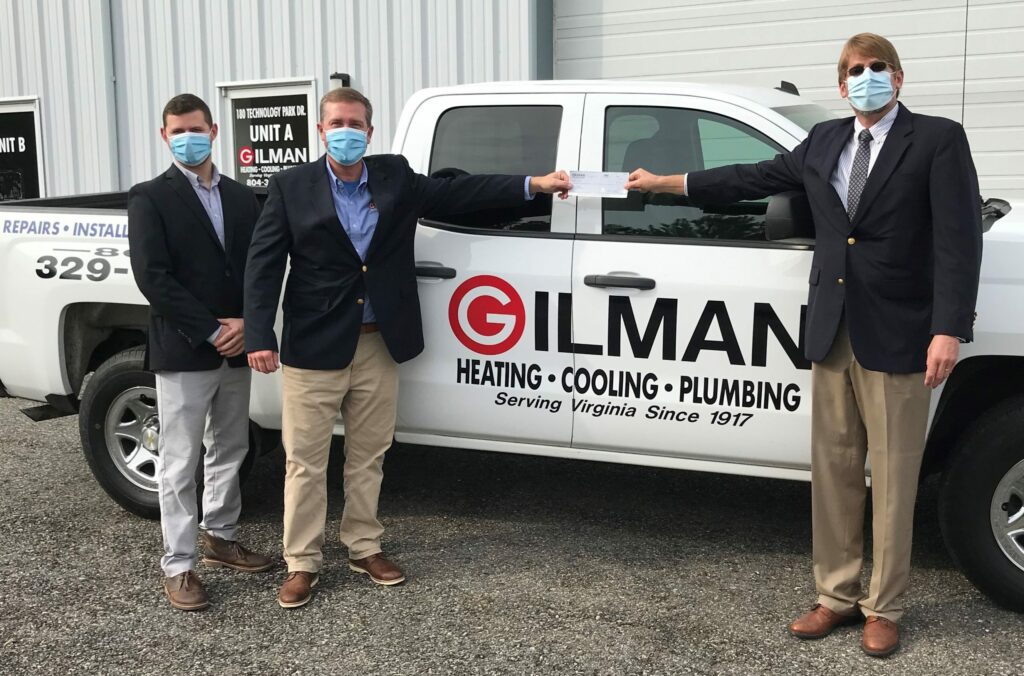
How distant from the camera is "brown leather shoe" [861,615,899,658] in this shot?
3.36 metres

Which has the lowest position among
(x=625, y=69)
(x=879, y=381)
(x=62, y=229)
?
(x=879, y=381)

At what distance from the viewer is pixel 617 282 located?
388 cm

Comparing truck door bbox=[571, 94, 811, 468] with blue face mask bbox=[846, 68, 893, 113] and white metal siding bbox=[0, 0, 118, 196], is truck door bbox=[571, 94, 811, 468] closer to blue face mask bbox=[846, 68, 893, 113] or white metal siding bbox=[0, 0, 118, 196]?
blue face mask bbox=[846, 68, 893, 113]

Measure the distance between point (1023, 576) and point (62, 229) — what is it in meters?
4.01

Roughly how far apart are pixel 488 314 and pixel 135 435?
1.73m

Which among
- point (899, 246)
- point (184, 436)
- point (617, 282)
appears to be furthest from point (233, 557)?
point (899, 246)

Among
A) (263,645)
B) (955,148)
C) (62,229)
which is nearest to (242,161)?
(62,229)

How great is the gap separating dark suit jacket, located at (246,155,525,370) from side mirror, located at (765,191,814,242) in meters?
0.95

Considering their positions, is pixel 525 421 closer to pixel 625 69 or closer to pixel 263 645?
pixel 263 645

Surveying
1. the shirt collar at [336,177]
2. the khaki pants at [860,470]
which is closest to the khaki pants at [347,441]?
the shirt collar at [336,177]

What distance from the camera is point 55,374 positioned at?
4.65 meters

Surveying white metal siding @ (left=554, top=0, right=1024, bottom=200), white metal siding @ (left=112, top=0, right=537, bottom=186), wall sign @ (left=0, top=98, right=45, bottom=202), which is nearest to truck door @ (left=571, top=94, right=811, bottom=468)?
white metal siding @ (left=554, top=0, right=1024, bottom=200)

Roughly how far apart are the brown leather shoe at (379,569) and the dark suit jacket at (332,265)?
0.78 m

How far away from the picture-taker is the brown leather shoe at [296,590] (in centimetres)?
378
